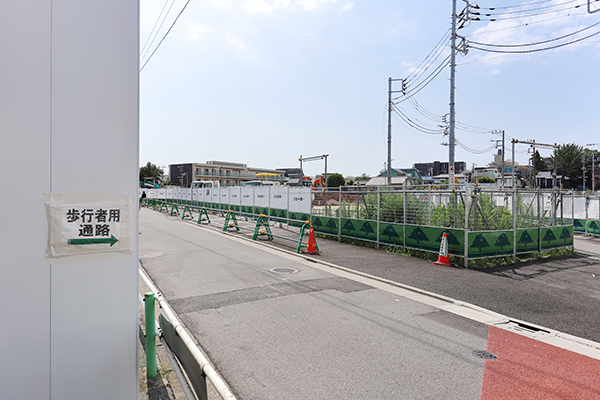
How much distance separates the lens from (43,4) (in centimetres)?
267

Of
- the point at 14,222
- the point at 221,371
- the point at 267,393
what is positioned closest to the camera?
A: the point at 14,222

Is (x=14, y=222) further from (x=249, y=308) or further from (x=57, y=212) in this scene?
(x=249, y=308)

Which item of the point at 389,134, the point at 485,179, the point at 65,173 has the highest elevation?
the point at 389,134

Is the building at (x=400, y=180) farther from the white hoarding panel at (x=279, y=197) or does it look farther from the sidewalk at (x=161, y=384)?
the sidewalk at (x=161, y=384)

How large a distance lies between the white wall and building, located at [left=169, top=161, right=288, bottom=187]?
82.4m

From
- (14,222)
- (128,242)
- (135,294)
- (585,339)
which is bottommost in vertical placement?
(585,339)

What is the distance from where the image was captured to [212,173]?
92.7 meters

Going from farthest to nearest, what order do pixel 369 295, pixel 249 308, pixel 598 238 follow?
1. pixel 598 238
2. pixel 369 295
3. pixel 249 308

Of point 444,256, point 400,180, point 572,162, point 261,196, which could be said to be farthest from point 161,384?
point 572,162

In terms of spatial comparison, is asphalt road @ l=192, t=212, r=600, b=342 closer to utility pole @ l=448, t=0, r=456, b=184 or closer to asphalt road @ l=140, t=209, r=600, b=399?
asphalt road @ l=140, t=209, r=600, b=399

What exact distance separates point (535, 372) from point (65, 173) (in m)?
5.61

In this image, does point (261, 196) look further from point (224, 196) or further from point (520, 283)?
point (520, 283)

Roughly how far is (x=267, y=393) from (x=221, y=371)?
2.59ft

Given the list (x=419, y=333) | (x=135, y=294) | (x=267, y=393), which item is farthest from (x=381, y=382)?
(x=135, y=294)
